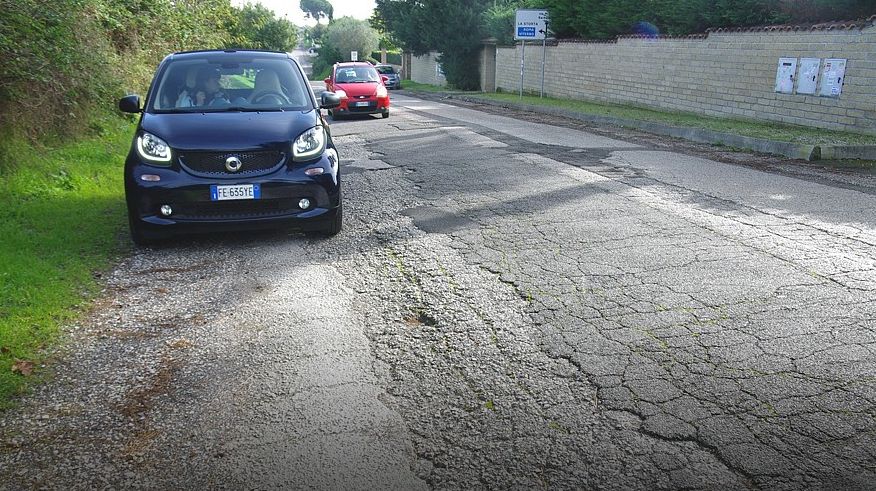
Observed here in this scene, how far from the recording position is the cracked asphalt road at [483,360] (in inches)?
116

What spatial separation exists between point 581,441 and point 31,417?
2511 mm

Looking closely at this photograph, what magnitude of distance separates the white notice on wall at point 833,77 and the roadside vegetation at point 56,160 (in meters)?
13.3

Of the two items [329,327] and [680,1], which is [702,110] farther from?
[329,327]

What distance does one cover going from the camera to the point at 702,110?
19484mm

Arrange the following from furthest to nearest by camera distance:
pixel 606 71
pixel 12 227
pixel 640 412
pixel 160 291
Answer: pixel 606 71
pixel 12 227
pixel 160 291
pixel 640 412

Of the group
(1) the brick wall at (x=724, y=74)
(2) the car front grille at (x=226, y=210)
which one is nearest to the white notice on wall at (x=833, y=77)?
(1) the brick wall at (x=724, y=74)

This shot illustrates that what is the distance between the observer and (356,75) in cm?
2128

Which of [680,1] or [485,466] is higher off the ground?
[680,1]

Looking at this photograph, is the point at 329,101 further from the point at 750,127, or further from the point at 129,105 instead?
the point at 750,127

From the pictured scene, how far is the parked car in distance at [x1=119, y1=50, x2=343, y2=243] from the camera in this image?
6.02 metres

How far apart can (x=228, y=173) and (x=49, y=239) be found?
1.72 m

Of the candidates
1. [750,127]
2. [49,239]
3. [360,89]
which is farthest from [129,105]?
[360,89]

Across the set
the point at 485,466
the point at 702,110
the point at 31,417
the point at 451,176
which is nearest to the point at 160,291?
the point at 31,417

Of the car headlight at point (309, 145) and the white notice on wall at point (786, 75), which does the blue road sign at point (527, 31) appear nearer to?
the white notice on wall at point (786, 75)
